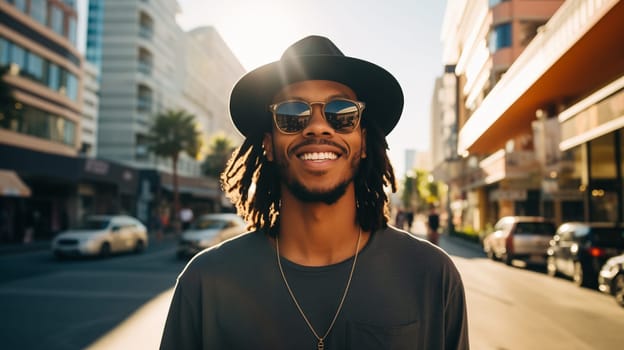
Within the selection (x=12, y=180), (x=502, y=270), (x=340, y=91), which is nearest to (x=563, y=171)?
(x=502, y=270)

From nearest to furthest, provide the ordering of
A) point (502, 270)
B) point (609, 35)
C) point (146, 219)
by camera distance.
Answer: point (609, 35), point (502, 270), point (146, 219)

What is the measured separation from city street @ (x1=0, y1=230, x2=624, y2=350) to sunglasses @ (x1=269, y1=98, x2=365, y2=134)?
4928mm

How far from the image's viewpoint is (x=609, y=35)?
11.0 m

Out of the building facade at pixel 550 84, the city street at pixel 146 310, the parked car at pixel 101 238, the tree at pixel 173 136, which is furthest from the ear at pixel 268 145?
the tree at pixel 173 136

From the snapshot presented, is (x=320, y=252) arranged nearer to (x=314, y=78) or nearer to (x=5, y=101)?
(x=314, y=78)

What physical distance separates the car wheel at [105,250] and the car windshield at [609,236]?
48.9 ft

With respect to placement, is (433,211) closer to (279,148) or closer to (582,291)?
(582,291)

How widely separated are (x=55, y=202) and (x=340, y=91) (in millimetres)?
32503

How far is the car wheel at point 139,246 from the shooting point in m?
20.3

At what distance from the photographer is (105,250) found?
1811cm

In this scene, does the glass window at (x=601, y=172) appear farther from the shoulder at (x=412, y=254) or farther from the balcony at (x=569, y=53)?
the shoulder at (x=412, y=254)

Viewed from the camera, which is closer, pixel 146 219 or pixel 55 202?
pixel 55 202

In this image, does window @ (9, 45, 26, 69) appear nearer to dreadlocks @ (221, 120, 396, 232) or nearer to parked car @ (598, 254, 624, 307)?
parked car @ (598, 254, 624, 307)

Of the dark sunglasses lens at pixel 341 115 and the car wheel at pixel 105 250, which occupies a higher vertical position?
the dark sunglasses lens at pixel 341 115
